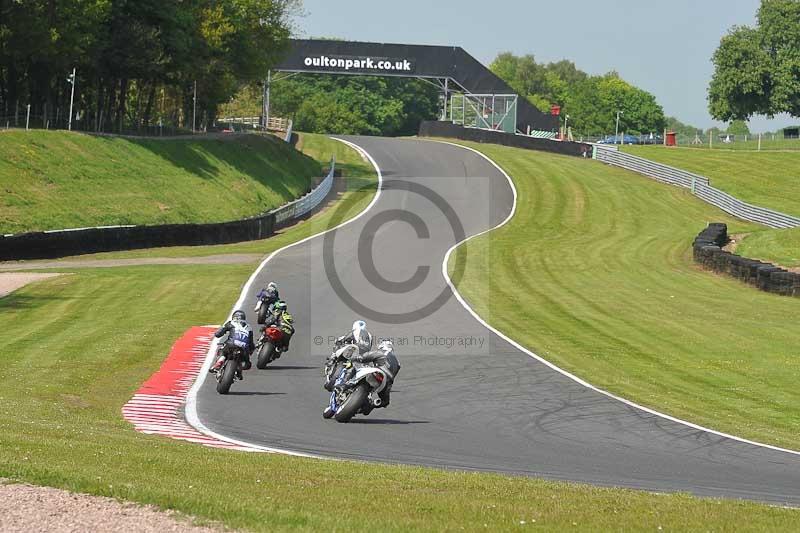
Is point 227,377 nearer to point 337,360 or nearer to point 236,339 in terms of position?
point 236,339

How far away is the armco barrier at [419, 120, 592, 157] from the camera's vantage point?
81000mm

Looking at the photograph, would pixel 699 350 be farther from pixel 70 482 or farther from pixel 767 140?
pixel 767 140

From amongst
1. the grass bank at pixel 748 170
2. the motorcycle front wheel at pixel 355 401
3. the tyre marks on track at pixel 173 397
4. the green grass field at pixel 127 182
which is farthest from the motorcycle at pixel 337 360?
the grass bank at pixel 748 170

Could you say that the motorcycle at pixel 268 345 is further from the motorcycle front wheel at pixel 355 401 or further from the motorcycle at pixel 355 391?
the motorcycle front wheel at pixel 355 401

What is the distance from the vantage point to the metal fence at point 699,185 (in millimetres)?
55062

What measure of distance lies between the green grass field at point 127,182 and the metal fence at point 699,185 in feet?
74.2

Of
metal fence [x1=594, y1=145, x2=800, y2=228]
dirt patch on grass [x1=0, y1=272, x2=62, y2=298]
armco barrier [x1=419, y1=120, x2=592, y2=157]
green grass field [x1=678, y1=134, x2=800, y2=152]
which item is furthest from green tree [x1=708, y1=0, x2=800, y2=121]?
dirt patch on grass [x1=0, y1=272, x2=62, y2=298]

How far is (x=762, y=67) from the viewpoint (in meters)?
120

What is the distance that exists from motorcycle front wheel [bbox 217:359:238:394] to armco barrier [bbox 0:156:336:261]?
66.0ft

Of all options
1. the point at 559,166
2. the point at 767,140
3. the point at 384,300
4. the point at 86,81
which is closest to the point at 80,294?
the point at 384,300

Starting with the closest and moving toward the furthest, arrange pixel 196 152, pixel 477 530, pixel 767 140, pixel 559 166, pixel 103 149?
pixel 477 530, pixel 103 149, pixel 196 152, pixel 559 166, pixel 767 140

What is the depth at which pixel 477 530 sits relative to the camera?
9.03 metres

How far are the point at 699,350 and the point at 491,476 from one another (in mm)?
13758

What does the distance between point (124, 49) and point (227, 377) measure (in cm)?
4640
